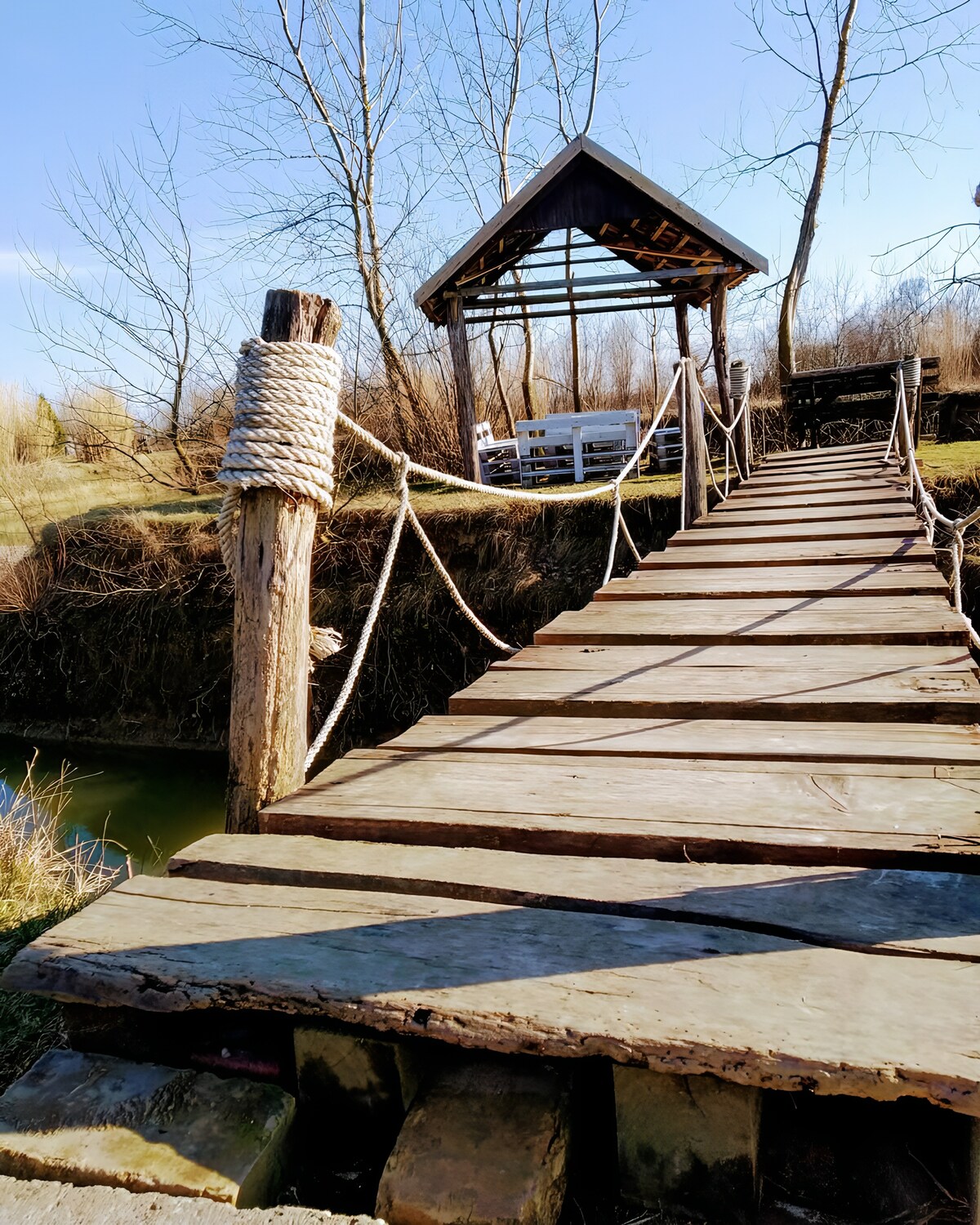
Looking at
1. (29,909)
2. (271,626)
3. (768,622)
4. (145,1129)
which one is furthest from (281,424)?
(29,909)

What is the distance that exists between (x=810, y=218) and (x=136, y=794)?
1324 centimetres

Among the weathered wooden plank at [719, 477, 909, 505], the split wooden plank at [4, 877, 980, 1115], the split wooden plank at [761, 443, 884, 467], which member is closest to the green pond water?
the split wooden plank at [4, 877, 980, 1115]

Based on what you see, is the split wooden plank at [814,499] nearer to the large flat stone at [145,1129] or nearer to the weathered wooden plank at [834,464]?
the weathered wooden plank at [834,464]

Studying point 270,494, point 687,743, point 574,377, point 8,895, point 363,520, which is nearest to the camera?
point 270,494

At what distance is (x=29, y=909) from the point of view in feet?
9.59

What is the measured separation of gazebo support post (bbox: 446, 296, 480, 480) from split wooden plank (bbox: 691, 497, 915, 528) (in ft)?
13.1

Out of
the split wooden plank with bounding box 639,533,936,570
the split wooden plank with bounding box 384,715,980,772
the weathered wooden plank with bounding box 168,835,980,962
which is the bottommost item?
the weathered wooden plank with bounding box 168,835,980,962

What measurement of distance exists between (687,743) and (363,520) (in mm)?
7050

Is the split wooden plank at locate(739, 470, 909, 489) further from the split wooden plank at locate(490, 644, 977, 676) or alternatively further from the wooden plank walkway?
the wooden plank walkway

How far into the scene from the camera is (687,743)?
201cm

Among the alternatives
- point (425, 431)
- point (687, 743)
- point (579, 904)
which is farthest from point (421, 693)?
point (579, 904)

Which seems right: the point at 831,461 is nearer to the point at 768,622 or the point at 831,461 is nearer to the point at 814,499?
the point at 814,499

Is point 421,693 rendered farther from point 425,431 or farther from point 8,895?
point 8,895

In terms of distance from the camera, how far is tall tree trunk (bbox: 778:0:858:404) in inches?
523
